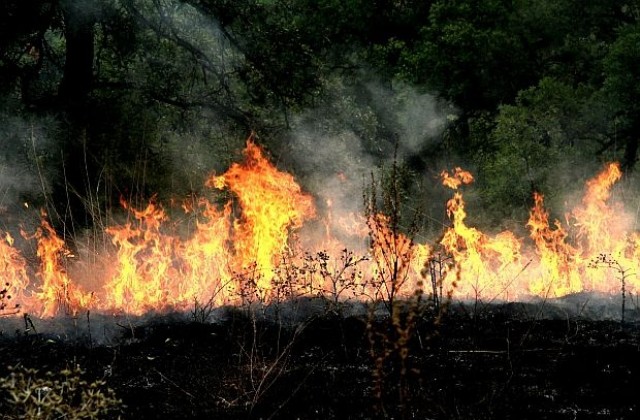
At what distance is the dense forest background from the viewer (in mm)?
12289

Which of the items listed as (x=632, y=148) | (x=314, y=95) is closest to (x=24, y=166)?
(x=314, y=95)

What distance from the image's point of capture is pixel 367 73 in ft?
78.8

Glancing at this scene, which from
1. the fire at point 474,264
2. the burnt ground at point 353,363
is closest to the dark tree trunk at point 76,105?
the burnt ground at point 353,363

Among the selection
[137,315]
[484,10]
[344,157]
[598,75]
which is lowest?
[137,315]

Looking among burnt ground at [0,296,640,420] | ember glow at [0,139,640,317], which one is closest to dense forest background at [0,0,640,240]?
ember glow at [0,139,640,317]

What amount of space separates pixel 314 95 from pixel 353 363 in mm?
7073

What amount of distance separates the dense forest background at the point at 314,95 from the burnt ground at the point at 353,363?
7.10ft

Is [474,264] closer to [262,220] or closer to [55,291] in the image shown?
[262,220]

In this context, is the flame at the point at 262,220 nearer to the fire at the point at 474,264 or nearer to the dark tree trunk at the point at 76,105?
the fire at the point at 474,264

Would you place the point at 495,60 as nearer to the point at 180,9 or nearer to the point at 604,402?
the point at 180,9

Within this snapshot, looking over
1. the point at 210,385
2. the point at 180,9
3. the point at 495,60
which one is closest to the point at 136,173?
the point at 180,9

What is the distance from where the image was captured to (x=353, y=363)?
7.04 m

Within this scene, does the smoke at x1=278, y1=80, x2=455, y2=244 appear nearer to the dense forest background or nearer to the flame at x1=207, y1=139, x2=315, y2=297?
the dense forest background

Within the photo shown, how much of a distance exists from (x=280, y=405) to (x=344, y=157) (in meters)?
10.9
